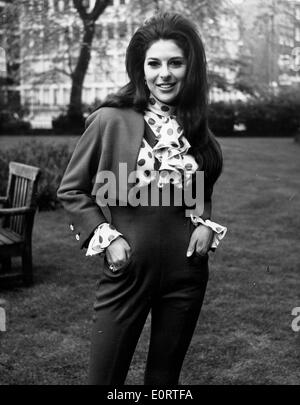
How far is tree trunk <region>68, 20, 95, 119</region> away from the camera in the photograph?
18344 mm

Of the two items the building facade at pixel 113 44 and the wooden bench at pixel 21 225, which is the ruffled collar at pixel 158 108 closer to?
the wooden bench at pixel 21 225

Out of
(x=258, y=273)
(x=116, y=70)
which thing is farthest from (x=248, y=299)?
(x=116, y=70)

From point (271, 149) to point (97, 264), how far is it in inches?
481

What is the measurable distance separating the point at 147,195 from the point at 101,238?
0.68ft

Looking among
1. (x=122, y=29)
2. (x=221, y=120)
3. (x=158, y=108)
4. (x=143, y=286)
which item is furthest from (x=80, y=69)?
(x=143, y=286)

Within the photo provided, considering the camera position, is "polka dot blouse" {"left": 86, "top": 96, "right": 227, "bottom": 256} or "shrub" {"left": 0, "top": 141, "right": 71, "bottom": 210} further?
"shrub" {"left": 0, "top": 141, "right": 71, "bottom": 210}

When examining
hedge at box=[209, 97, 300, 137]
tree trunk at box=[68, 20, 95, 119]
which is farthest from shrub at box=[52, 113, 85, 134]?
hedge at box=[209, 97, 300, 137]

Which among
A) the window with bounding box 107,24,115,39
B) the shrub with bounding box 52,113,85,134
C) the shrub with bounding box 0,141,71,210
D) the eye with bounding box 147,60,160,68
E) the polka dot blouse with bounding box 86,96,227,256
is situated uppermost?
the window with bounding box 107,24,115,39

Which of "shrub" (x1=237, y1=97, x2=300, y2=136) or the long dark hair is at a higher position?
the long dark hair

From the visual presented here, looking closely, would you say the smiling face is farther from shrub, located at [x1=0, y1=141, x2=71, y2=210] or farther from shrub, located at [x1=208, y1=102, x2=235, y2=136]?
shrub, located at [x1=208, y1=102, x2=235, y2=136]

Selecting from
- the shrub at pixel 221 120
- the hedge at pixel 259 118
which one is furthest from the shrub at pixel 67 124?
the hedge at pixel 259 118

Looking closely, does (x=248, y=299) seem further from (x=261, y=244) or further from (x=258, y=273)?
(x=261, y=244)

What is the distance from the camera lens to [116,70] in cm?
2773

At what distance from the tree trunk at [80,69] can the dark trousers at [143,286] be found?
48.4 feet
